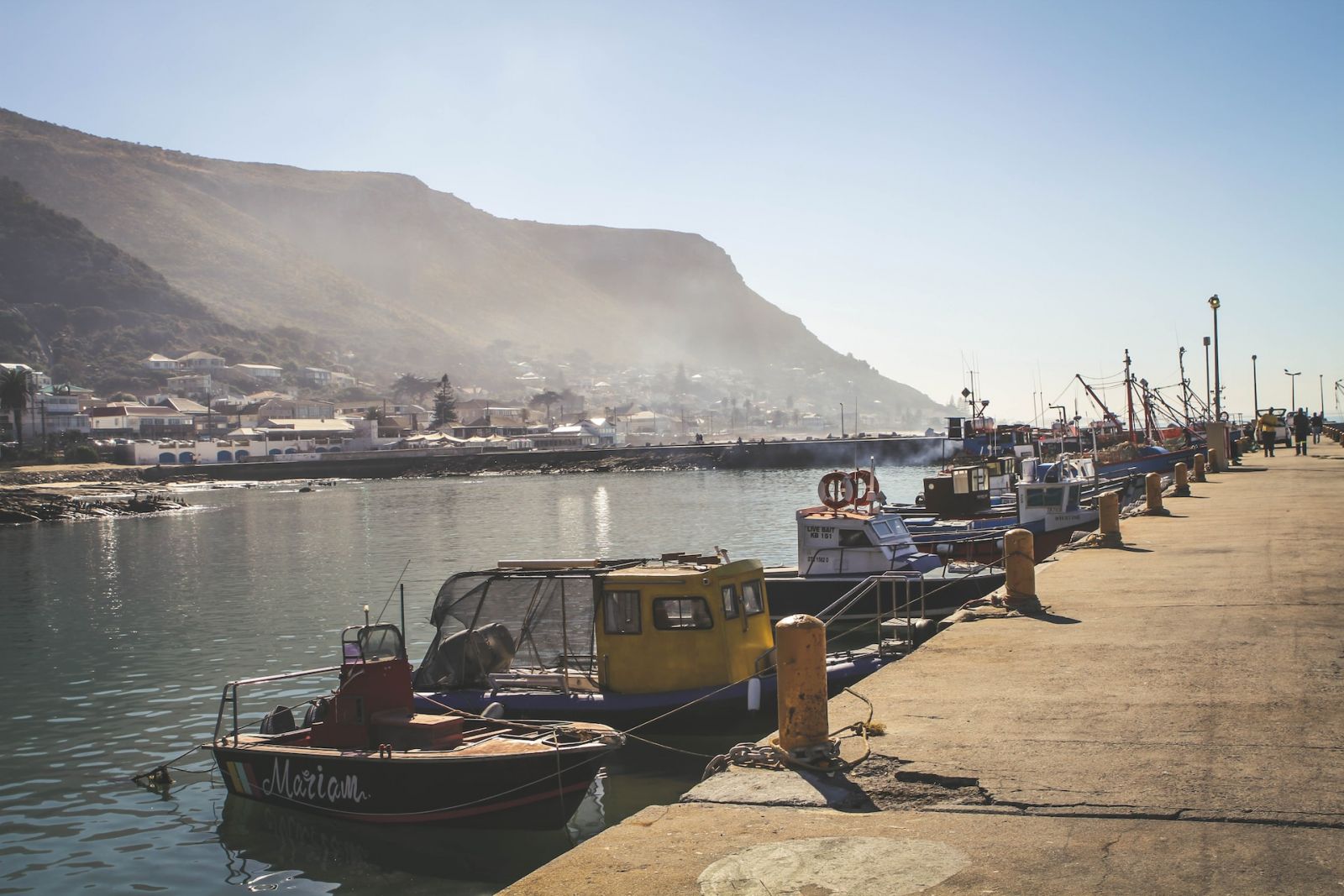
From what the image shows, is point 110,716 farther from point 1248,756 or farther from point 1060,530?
point 1060,530

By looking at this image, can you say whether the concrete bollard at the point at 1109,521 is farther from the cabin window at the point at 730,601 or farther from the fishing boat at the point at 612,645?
the cabin window at the point at 730,601

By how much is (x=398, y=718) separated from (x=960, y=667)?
6.94m

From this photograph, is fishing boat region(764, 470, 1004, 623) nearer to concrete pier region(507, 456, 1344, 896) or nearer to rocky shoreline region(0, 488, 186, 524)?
concrete pier region(507, 456, 1344, 896)

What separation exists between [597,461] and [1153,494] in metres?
131

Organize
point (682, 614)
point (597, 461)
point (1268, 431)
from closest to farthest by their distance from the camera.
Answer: point (682, 614) < point (1268, 431) < point (597, 461)

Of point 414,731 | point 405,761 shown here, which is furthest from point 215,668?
point 405,761

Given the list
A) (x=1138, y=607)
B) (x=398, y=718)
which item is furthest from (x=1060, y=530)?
(x=398, y=718)

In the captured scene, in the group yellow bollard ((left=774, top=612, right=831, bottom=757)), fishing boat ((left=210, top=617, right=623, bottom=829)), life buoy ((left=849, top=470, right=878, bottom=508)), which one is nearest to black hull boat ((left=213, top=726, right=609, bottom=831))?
fishing boat ((left=210, top=617, right=623, bottom=829))

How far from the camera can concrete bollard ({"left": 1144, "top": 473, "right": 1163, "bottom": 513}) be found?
29500 millimetres

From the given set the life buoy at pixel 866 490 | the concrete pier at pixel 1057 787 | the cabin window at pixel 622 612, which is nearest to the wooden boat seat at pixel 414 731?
the cabin window at pixel 622 612

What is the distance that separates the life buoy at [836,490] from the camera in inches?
1096

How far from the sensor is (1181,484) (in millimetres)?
35344

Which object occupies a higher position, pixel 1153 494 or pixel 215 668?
pixel 1153 494

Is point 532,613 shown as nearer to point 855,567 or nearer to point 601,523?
point 855,567
